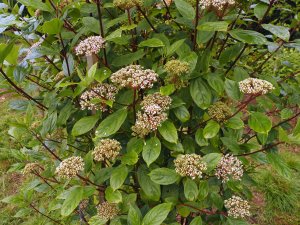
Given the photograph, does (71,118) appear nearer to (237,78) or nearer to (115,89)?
(115,89)

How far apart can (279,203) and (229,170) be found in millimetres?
2396

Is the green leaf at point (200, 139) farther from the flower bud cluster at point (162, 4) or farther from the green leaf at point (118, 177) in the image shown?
the flower bud cluster at point (162, 4)

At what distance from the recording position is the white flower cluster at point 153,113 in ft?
4.13

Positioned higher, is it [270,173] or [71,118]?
[71,118]

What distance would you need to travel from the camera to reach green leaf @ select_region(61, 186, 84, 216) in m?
1.27

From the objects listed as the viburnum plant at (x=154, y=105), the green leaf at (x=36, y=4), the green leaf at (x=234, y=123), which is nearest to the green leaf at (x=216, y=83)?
the viburnum plant at (x=154, y=105)

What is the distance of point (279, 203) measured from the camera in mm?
3453

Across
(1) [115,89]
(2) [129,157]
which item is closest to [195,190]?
(2) [129,157]

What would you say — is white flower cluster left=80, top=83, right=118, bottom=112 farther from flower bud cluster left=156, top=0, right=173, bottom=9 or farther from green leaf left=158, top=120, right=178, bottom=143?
flower bud cluster left=156, top=0, right=173, bottom=9

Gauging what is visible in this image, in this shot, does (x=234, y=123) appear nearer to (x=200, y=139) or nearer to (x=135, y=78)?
(x=200, y=139)

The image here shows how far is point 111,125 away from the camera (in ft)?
4.47

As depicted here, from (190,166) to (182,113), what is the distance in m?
0.23

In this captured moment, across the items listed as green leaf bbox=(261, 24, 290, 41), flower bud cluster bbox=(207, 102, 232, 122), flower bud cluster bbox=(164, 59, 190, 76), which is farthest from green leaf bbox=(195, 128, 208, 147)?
green leaf bbox=(261, 24, 290, 41)

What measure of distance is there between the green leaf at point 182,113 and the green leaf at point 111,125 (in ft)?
0.70
